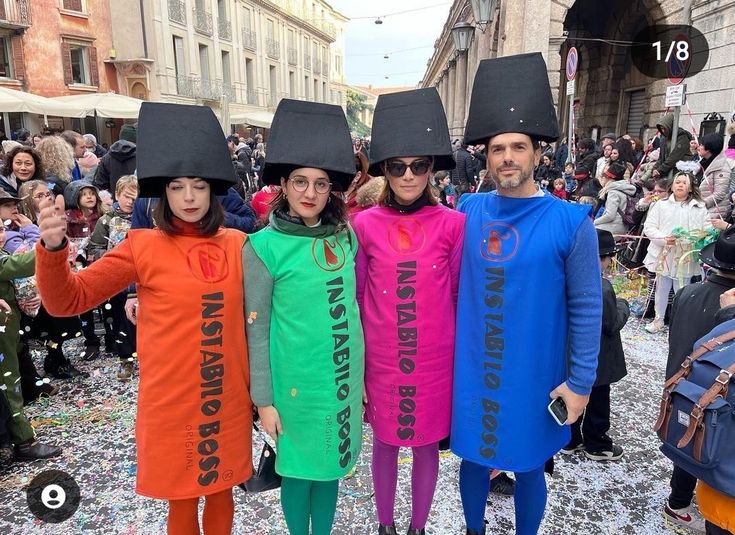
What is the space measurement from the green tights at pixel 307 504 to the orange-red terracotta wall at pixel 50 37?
71.1ft

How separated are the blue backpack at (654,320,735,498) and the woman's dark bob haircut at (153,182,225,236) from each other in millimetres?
1889

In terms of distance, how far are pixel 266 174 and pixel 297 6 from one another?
45.6 metres

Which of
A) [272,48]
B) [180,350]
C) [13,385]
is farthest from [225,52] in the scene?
[180,350]

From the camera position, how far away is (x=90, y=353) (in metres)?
4.62

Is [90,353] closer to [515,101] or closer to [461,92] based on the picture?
[515,101]

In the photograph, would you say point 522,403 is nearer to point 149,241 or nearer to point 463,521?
point 463,521

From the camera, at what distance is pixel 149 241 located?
1778 millimetres

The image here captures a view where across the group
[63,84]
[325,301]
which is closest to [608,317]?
[325,301]

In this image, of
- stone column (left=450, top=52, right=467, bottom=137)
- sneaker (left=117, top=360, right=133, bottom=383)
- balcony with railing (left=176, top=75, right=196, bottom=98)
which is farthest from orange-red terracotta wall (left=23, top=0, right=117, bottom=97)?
sneaker (left=117, top=360, right=133, bottom=383)

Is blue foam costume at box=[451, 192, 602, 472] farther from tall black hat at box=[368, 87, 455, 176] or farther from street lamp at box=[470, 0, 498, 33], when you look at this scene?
street lamp at box=[470, 0, 498, 33]

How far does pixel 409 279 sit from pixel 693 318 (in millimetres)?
1558

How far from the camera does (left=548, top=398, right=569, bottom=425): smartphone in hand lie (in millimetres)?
1886

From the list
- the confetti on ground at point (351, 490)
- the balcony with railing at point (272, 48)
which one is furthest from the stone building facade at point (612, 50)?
the balcony with railing at point (272, 48)

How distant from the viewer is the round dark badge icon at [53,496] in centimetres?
256
